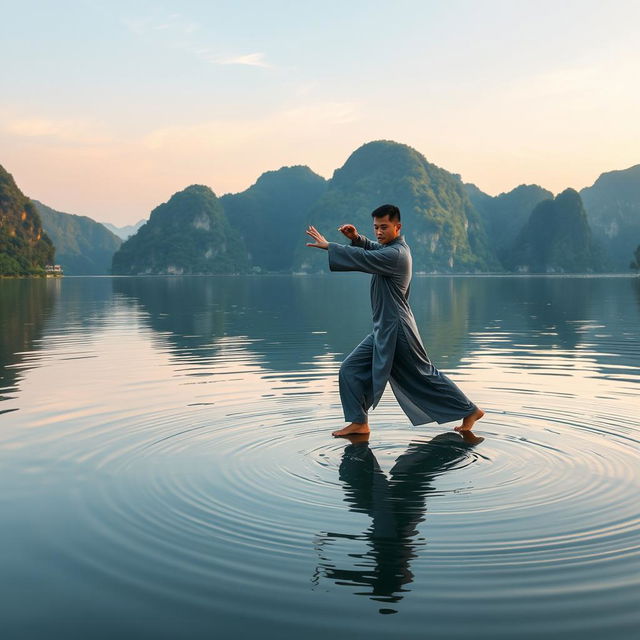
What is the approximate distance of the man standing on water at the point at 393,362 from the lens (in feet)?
22.0

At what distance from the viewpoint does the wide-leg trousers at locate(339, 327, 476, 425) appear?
684 cm

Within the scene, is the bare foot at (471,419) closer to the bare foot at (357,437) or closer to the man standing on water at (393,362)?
the man standing on water at (393,362)

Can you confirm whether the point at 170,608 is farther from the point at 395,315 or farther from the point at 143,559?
the point at 395,315

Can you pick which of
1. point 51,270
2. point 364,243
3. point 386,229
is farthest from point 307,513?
point 51,270

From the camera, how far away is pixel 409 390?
6.91 metres

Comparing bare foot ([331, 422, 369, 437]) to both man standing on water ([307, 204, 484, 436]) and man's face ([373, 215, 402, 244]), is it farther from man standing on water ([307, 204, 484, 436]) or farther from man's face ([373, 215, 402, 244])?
man's face ([373, 215, 402, 244])

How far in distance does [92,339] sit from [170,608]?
14.5m

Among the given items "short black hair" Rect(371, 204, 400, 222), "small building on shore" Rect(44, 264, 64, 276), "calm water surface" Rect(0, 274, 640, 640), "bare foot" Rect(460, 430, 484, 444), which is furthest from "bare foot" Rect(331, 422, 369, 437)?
"small building on shore" Rect(44, 264, 64, 276)

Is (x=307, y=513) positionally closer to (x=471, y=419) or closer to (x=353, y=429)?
(x=353, y=429)

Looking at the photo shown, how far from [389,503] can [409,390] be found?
220cm

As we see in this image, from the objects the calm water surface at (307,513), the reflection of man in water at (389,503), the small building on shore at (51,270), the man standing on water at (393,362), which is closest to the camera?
the calm water surface at (307,513)

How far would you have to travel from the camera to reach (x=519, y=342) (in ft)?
52.5

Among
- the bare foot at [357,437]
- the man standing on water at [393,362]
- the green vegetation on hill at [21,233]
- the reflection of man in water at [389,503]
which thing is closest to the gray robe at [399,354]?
the man standing on water at [393,362]

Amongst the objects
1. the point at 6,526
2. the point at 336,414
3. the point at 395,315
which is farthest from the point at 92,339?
the point at 6,526
